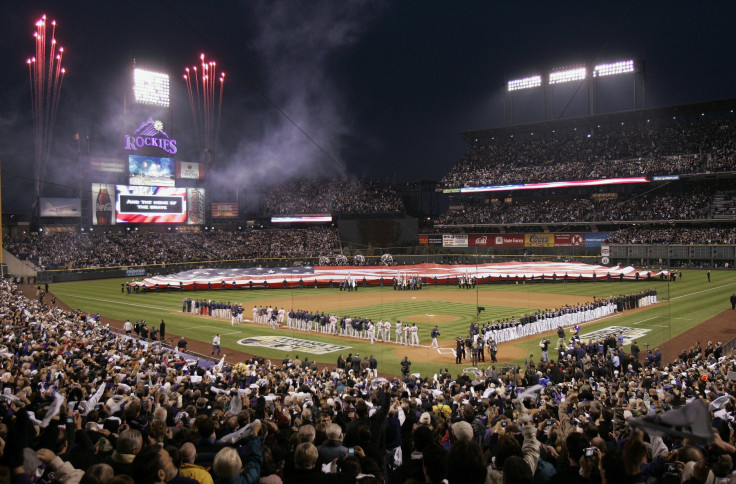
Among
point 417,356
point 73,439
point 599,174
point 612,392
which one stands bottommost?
point 417,356

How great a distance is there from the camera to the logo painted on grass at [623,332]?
80.8ft

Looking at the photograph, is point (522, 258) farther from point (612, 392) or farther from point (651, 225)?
point (612, 392)

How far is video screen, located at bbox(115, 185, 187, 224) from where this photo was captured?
64938mm

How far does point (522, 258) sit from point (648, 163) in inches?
813

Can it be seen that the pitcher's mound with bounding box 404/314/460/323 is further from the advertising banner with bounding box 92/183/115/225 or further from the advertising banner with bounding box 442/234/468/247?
the advertising banner with bounding box 92/183/115/225

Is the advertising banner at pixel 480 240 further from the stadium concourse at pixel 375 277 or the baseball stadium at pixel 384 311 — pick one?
the stadium concourse at pixel 375 277

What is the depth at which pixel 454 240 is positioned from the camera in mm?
74562

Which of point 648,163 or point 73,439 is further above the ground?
point 648,163

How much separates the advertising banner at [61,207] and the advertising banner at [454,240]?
4855 cm

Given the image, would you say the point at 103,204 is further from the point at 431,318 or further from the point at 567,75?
the point at 567,75

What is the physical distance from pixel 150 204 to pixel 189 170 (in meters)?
8.65

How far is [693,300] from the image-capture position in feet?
117

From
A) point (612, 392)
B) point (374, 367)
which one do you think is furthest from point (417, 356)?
point (612, 392)

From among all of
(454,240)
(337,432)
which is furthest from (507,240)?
(337,432)
